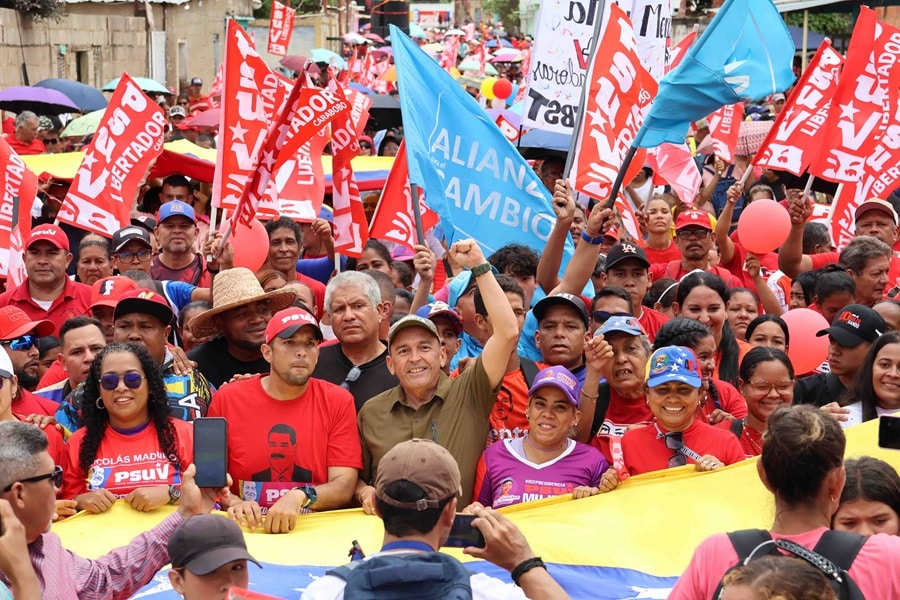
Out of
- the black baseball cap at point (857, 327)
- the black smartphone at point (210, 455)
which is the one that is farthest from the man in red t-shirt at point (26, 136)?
the black smartphone at point (210, 455)

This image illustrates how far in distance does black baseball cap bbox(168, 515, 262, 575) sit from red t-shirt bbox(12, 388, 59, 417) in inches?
97.1

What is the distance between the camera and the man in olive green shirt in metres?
5.54

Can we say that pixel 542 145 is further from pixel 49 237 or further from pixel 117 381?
pixel 117 381

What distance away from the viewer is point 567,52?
31.6 feet

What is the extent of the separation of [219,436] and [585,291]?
12.9ft

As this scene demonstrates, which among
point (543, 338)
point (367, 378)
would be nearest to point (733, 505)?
point (543, 338)

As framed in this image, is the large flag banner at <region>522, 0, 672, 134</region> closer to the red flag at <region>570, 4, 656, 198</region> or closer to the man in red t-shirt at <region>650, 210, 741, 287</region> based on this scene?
the red flag at <region>570, 4, 656, 198</region>

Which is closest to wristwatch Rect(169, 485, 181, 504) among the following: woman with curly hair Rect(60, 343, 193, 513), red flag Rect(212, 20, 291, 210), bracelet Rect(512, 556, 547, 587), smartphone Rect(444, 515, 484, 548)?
woman with curly hair Rect(60, 343, 193, 513)

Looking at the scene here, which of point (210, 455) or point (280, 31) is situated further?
point (280, 31)

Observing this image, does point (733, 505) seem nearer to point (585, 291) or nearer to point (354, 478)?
point (354, 478)

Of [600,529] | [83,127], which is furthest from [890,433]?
[83,127]

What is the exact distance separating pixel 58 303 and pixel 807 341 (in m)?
4.27

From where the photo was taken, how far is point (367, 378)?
6.23 metres

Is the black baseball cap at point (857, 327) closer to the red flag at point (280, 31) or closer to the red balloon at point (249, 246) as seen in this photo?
the red balloon at point (249, 246)
